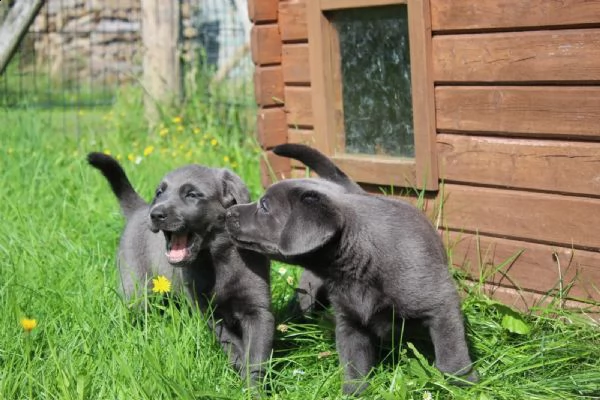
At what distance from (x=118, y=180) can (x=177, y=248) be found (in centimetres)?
104

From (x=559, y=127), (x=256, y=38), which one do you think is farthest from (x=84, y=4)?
(x=559, y=127)

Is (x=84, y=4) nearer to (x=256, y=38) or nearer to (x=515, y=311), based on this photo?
(x=256, y=38)

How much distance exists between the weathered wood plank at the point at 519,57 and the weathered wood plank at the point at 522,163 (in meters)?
0.31

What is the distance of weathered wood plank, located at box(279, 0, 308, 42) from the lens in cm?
588

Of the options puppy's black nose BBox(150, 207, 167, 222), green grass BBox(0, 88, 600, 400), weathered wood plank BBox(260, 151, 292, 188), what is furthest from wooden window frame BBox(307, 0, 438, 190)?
puppy's black nose BBox(150, 207, 167, 222)

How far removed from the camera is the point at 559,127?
435cm

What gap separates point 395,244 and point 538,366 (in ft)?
2.59

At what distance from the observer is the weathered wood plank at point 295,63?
5945mm

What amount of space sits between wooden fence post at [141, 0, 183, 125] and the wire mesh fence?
0.12 m

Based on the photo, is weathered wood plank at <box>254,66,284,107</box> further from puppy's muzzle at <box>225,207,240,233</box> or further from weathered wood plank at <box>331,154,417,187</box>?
puppy's muzzle at <box>225,207,240,233</box>

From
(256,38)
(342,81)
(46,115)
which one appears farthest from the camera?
(46,115)

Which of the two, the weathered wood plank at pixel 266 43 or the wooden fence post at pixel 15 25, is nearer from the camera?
the weathered wood plank at pixel 266 43

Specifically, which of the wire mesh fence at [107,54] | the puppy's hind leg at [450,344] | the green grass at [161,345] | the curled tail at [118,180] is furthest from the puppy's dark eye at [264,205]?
the wire mesh fence at [107,54]

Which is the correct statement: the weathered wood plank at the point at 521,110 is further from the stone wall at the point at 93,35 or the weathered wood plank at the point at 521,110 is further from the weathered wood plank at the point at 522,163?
the stone wall at the point at 93,35
